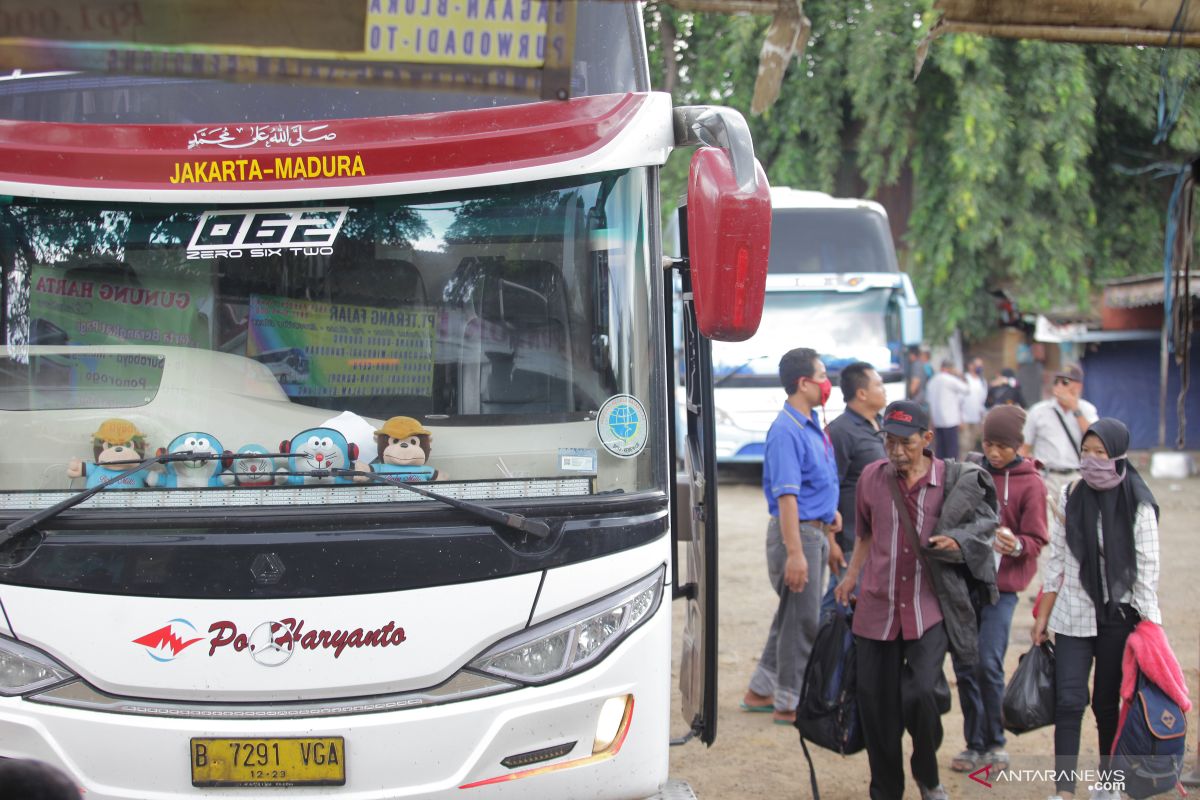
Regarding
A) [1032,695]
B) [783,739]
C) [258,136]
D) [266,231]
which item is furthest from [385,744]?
[783,739]

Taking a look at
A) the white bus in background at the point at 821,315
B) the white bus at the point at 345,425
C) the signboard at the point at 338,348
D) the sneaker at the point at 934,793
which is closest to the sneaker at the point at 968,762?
the sneaker at the point at 934,793

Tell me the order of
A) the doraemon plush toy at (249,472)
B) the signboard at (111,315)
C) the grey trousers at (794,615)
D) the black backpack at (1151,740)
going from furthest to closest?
the grey trousers at (794,615) → the black backpack at (1151,740) → the signboard at (111,315) → the doraemon plush toy at (249,472)

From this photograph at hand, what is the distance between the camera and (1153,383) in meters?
19.1

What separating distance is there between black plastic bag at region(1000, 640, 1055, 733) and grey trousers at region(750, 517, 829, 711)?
1.27 m

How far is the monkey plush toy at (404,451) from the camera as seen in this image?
12.4 feet

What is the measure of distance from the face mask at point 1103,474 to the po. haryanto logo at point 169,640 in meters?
3.31

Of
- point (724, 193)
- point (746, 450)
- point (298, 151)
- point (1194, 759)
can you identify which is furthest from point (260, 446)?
point (746, 450)

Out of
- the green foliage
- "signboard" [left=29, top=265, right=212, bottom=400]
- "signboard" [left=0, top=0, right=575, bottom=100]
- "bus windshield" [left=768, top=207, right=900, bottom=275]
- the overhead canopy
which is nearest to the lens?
"signboard" [left=0, top=0, right=575, bottom=100]

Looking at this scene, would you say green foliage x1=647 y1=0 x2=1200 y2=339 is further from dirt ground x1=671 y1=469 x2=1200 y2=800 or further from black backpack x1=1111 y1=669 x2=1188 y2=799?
black backpack x1=1111 y1=669 x2=1188 y2=799

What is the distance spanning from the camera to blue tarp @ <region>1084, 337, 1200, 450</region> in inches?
754

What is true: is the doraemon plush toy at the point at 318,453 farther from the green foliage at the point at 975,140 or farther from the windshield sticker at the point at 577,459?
the green foliage at the point at 975,140

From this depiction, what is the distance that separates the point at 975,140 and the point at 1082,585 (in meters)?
15.2

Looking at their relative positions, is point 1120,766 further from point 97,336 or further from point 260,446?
point 97,336

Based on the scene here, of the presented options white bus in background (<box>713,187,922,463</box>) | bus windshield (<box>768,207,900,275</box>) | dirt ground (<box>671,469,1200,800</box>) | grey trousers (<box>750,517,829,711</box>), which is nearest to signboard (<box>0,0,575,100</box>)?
dirt ground (<box>671,469,1200,800</box>)
